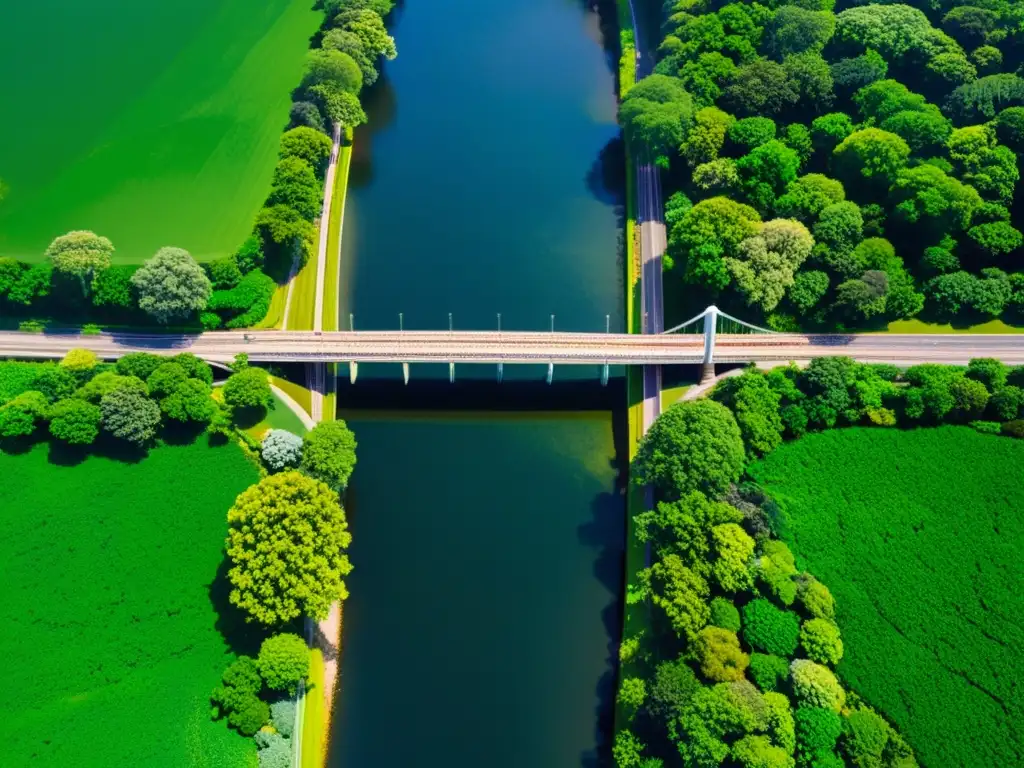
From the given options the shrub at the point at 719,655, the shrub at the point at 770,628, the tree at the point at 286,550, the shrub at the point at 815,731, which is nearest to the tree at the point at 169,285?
the tree at the point at 286,550

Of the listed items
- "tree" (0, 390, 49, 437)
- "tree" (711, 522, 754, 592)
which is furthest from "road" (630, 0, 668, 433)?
"tree" (0, 390, 49, 437)

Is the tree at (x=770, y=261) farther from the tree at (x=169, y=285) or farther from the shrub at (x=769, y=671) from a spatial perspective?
the tree at (x=169, y=285)

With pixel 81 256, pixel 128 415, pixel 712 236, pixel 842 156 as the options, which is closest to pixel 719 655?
pixel 712 236

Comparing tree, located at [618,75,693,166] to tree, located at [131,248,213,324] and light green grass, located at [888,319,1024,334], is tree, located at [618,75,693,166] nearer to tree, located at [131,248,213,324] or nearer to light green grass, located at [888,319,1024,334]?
light green grass, located at [888,319,1024,334]

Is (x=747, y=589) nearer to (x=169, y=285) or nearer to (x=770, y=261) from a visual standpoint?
(x=770, y=261)

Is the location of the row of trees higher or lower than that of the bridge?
lower
